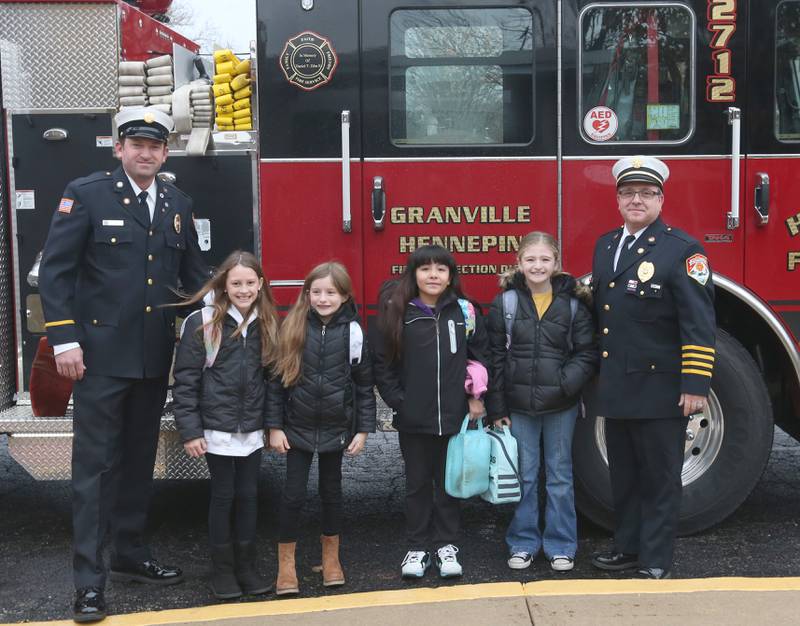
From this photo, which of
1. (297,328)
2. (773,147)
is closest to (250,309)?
(297,328)

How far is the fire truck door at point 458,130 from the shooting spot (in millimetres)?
4711

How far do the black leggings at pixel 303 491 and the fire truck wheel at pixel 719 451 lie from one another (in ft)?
4.04

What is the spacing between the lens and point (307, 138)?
15.6 ft

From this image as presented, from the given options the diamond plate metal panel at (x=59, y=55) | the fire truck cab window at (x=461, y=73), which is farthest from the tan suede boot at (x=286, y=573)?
the diamond plate metal panel at (x=59, y=55)

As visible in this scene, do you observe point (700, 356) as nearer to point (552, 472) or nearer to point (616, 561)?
point (552, 472)

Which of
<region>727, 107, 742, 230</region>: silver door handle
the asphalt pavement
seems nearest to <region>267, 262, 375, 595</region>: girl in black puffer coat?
the asphalt pavement

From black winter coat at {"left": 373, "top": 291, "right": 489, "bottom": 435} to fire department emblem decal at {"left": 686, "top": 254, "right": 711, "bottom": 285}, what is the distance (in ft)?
3.20

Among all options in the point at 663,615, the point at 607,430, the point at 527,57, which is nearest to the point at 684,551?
the point at 607,430

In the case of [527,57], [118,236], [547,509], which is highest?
[527,57]

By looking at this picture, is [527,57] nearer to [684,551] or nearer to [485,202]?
[485,202]

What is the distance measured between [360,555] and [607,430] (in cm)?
134

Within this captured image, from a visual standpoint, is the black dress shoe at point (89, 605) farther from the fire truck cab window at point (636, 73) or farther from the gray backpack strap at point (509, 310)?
the fire truck cab window at point (636, 73)

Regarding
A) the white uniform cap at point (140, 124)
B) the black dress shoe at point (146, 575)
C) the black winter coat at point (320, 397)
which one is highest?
the white uniform cap at point (140, 124)

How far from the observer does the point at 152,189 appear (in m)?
4.21
